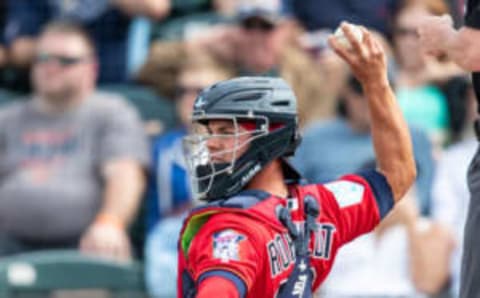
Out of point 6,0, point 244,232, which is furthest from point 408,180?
point 6,0

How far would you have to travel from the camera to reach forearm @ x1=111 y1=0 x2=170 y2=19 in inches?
336

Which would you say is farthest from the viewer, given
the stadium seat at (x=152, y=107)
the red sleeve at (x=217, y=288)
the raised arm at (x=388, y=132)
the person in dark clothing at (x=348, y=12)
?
the person in dark clothing at (x=348, y=12)

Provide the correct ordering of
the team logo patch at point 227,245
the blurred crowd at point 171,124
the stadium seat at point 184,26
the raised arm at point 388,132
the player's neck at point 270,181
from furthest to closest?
the stadium seat at point 184,26
the blurred crowd at point 171,124
the raised arm at point 388,132
the player's neck at point 270,181
the team logo patch at point 227,245

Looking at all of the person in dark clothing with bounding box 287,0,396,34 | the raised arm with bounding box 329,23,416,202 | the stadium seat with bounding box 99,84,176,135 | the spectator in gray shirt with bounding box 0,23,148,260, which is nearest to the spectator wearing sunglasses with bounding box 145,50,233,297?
the spectator in gray shirt with bounding box 0,23,148,260

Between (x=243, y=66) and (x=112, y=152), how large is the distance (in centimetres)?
103

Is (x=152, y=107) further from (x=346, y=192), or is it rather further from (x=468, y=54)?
(x=468, y=54)

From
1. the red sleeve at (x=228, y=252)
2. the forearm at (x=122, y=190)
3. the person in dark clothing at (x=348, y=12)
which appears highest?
the person in dark clothing at (x=348, y=12)

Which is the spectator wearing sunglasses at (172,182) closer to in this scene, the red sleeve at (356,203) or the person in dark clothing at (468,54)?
the red sleeve at (356,203)

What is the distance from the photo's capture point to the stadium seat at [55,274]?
6.66m

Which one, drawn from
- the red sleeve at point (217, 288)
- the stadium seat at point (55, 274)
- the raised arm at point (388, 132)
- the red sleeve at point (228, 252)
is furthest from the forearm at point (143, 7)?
the red sleeve at point (217, 288)

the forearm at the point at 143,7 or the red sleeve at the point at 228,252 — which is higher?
the forearm at the point at 143,7

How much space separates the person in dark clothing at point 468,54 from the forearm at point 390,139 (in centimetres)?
22

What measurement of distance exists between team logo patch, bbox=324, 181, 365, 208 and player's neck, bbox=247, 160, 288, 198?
0.16m

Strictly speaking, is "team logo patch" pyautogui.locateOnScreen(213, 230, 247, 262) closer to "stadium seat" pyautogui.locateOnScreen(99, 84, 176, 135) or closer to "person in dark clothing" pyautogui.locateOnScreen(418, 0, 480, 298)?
"person in dark clothing" pyautogui.locateOnScreen(418, 0, 480, 298)
